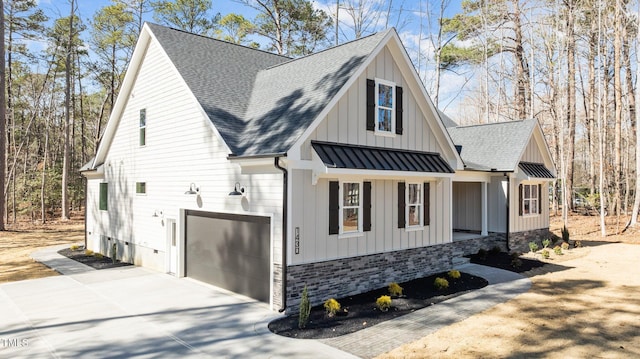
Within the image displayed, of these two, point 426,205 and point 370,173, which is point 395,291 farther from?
point 426,205

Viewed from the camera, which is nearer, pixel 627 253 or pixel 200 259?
pixel 200 259

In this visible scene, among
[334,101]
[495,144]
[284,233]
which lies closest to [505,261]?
[495,144]

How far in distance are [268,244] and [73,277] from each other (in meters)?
7.16

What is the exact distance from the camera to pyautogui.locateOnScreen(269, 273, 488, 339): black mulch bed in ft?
26.0

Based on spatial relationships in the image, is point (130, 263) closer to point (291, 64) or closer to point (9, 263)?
point (9, 263)

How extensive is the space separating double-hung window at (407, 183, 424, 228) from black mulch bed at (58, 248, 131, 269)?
33.3 ft

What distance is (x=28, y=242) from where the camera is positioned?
2009 cm

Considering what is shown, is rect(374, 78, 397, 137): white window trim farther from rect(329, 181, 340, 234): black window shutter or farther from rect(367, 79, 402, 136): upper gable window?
rect(329, 181, 340, 234): black window shutter

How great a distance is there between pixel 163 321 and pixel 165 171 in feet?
19.3

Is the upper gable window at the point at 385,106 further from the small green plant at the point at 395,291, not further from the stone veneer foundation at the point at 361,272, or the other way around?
the small green plant at the point at 395,291

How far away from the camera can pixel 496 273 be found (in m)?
13.1

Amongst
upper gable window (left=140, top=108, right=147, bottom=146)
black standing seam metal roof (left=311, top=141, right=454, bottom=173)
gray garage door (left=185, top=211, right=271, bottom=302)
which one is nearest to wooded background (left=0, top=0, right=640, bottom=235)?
upper gable window (left=140, top=108, right=147, bottom=146)

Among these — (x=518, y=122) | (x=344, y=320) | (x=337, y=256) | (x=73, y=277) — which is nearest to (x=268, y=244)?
(x=337, y=256)

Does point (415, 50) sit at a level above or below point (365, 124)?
above
